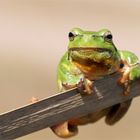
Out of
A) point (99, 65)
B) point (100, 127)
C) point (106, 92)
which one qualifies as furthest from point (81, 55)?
point (100, 127)

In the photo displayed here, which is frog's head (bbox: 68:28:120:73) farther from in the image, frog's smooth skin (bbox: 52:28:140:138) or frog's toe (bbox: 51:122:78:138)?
frog's toe (bbox: 51:122:78:138)

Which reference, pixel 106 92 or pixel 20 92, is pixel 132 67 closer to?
pixel 106 92

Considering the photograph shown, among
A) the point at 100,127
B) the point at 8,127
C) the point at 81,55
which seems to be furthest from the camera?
the point at 100,127

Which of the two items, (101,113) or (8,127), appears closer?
(8,127)

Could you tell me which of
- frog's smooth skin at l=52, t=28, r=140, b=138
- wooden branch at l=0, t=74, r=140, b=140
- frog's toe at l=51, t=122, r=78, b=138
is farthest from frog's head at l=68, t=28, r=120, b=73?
wooden branch at l=0, t=74, r=140, b=140

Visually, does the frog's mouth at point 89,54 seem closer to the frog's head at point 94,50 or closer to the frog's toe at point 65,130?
the frog's head at point 94,50

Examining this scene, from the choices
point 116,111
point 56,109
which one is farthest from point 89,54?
point 56,109

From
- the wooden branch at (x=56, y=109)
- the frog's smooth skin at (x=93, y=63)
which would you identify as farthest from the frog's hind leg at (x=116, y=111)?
the wooden branch at (x=56, y=109)
